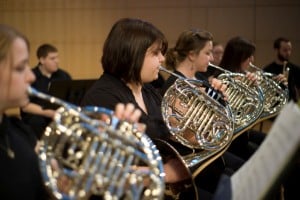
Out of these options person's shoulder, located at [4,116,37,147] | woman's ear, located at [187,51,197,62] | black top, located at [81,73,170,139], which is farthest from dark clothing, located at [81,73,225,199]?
woman's ear, located at [187,51,197,62]

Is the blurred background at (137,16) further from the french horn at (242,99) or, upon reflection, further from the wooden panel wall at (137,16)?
the french horn at (242,99)

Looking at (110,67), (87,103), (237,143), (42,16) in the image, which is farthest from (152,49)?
(42,16)

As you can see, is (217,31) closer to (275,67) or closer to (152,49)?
(275,67)

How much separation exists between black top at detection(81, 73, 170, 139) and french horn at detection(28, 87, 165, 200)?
2.00 ft

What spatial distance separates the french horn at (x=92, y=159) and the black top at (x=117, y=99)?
610mm

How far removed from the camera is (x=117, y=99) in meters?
2.04

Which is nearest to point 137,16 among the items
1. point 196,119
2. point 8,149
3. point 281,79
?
point 281,79

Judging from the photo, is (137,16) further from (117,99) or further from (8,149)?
(8,149)

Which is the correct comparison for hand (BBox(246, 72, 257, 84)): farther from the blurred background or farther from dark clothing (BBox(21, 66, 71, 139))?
the blurred background

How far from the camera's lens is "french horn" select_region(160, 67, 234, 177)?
7.54 ft

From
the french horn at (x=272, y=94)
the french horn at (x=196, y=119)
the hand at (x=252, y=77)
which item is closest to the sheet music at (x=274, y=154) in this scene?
the french horn at (x=196, y=119)

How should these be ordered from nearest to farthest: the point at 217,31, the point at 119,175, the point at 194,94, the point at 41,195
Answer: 1. the point at 119,175
2. the point at 41,195
3. the point at 194,94
4. the point at 217,31

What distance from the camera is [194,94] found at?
2430mm

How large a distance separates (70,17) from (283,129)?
5464mm
